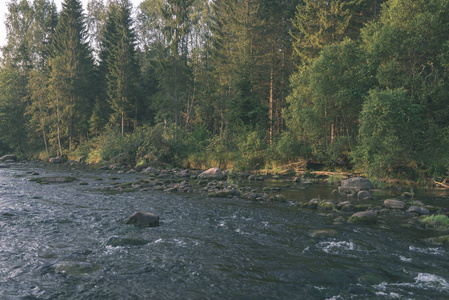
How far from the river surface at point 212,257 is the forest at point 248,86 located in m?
10.1

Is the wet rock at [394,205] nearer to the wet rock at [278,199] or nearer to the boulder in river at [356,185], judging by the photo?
the boulder in river at [356,185]

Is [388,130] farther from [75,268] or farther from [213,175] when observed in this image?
[75,268]

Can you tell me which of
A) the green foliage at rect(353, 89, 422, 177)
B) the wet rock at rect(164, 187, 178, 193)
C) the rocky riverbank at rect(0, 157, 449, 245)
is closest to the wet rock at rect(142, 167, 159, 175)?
the rocky riverbank at rect(0, 157, 449, 245)

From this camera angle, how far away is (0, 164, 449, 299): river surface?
4938 mm

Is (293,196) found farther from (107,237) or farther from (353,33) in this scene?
(353,33)

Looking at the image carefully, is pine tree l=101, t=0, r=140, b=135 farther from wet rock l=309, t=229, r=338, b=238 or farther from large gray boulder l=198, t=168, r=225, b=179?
wet rock l=309, t=229, r=338, b=238

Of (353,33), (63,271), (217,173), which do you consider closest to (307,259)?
(63,271)

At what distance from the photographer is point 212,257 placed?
6406mm

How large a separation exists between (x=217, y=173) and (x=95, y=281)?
15432 millimetres

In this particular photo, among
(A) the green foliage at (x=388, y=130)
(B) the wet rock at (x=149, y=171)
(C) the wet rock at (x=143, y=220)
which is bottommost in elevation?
(B) the wet rock at (x=149, y=171)

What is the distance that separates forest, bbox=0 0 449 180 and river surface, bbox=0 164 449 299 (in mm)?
10090

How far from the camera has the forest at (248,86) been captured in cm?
1712

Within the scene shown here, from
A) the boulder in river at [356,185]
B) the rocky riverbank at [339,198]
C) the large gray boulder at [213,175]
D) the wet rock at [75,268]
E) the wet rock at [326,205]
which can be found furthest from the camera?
the large gray boulder at [213,175]

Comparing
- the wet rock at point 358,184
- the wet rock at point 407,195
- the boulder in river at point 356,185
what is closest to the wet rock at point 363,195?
the boulder in river at point 356,185
